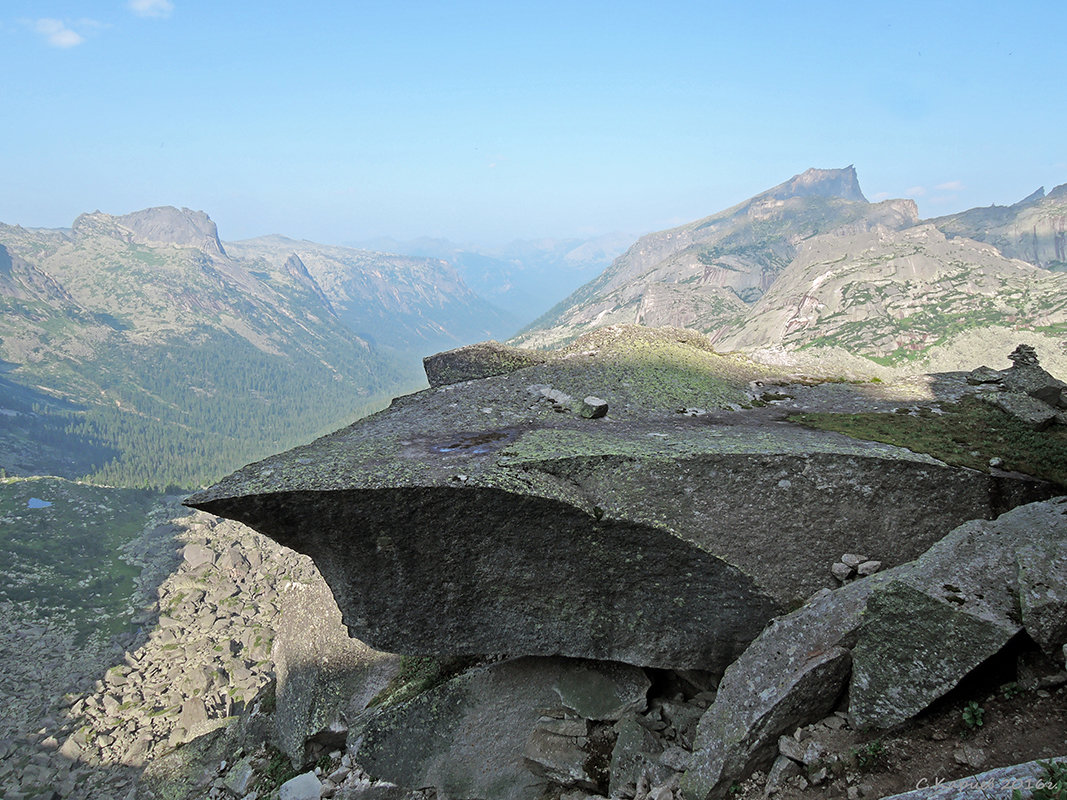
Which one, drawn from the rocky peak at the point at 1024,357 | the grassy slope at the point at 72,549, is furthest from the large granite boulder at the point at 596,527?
the grassy slope at the point at 72,549

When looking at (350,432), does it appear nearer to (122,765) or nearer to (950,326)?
(122,765)

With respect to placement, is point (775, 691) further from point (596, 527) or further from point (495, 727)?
point (495, 727)

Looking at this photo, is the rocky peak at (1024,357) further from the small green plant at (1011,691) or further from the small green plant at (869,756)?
the small green plant at (869,756)

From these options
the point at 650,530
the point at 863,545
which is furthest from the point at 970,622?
the point at 650,530

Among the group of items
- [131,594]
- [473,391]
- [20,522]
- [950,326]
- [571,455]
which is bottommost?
[131,594]

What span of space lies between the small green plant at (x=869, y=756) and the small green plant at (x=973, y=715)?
1330 mm

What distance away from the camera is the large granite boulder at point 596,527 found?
14.2 m

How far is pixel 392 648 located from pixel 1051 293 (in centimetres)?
22800

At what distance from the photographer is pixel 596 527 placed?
14570mm

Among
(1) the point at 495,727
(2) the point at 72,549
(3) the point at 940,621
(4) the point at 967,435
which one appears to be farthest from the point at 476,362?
(2) the point at 72,549

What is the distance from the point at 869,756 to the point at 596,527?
6.94 m

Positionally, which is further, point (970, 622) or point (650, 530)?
point (650, 530)

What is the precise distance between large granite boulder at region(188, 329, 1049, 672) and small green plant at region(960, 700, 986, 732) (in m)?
4.94

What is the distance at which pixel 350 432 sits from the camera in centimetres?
1877
